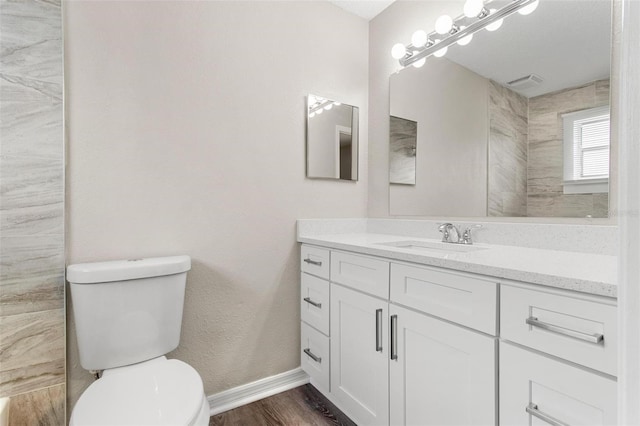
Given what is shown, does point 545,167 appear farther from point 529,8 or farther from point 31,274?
point 31,274

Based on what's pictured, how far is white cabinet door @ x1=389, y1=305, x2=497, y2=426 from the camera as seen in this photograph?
94 centimetres

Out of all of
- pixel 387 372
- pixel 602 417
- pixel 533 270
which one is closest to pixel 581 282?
pixel 533 270

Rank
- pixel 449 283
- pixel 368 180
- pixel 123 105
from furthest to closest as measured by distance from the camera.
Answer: pixel 368 180 < pixel 123 105 < pixel 449 283

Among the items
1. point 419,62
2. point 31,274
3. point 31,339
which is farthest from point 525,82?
point 31,339

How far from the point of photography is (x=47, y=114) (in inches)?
48.3

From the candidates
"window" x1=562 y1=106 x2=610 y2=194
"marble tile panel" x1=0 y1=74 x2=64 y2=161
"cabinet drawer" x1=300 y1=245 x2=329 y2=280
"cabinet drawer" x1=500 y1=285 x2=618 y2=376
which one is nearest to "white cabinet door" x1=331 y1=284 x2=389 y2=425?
"cabinet drawer" x1=300 y1=245 x2=329 y2=280

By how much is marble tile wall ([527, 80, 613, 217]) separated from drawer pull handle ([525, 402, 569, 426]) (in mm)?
771

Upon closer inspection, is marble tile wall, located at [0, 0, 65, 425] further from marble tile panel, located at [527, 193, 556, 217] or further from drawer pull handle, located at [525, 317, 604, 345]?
marble tile panel, located at [527, 193, 556, 217]

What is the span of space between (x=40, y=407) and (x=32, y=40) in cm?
138

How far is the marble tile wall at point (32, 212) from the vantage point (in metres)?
1.18

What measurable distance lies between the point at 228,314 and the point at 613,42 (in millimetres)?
1972

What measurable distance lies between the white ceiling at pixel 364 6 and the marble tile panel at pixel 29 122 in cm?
162

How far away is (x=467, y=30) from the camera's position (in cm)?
160

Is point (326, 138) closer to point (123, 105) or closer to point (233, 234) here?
point (233, 234)
